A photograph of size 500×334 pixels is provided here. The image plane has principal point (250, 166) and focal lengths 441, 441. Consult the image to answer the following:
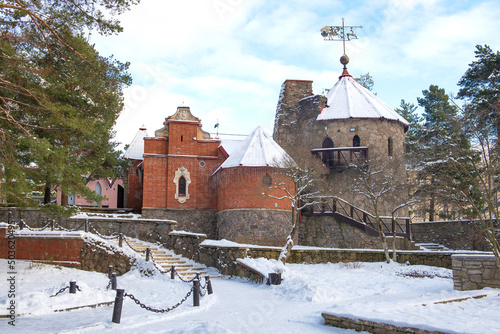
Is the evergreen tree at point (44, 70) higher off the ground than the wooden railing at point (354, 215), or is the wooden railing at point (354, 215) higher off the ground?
the evergreen tree at point (44, 70)

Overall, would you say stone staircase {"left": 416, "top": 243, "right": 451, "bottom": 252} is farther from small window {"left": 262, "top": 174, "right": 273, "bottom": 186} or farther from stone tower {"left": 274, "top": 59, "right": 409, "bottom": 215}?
small window {"left": 262, "top": 174, "right": 273, "bottom": 186}

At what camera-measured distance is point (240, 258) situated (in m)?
17.8

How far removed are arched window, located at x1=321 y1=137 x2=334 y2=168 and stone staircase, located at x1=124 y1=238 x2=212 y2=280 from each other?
12.9m

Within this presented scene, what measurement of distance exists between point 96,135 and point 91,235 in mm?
5028

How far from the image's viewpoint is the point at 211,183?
2839cm

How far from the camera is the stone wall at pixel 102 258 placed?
58.3 ft

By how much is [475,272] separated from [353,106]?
60.9 ft

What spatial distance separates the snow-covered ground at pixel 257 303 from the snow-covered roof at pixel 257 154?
8320 mm

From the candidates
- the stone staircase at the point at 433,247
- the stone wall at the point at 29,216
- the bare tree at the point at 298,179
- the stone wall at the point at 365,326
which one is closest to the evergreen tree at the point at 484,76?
the stone staircase at the point at 433,247

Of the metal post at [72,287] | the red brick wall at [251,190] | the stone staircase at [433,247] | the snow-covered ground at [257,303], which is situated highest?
the red brick wall at [251,190]

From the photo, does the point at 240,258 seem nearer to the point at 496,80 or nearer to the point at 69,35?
Answer: the point at 69,35

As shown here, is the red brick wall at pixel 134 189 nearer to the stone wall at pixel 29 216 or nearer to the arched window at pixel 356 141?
the stone wall at pixel 29 216

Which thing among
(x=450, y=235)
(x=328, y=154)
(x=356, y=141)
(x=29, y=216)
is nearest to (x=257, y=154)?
(x=328, y=154)

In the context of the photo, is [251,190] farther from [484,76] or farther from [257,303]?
[484,76]
